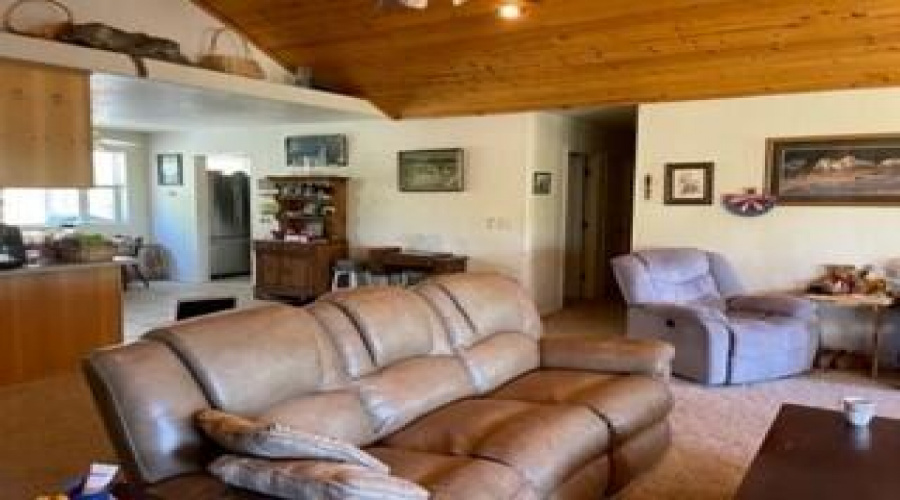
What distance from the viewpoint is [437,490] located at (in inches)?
77.7

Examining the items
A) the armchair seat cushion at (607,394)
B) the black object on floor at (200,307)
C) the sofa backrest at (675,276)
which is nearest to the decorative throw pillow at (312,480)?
the armchair seat cushion at (607,394)

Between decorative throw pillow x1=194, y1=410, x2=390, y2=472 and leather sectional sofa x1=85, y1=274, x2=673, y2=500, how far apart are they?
0.12 metres

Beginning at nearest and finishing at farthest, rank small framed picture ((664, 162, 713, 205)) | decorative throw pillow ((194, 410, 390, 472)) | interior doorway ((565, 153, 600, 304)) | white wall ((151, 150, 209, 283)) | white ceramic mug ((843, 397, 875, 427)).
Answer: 1. decorative throw pillow ((194, 410, 390, 472))
2. white ceramic mug ((843, 397, 875, 427))
3. small framed picture ((664, 162, 713, 205))
4. interior doorway ((565, 153, 600, 304))
5. white wall ((151, 150, 209, 283))

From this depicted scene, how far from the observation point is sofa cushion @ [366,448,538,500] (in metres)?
2.00

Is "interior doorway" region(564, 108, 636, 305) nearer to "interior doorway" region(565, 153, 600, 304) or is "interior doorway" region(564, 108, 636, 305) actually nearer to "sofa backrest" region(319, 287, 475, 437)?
"interior doorway" region(565, 153, 600, 304)

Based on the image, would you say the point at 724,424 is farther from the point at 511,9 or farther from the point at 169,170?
the point at 169,170

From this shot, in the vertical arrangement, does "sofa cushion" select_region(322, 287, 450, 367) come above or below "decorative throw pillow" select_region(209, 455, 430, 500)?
above

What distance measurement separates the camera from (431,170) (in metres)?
7.89

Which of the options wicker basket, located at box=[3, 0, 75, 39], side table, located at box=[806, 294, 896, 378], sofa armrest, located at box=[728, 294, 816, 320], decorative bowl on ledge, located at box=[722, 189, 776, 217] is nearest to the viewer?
side table, located at box=[806, 294, 896, 378]

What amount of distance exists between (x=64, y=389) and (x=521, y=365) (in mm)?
3397

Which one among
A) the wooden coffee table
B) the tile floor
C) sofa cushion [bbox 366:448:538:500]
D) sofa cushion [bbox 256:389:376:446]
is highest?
sofa cushion [bbox 256:389:376:446]

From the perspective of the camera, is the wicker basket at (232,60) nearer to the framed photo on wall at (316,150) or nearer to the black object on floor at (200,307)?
the framed photo on wall at (316,150)

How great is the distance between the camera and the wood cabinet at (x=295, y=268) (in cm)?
829

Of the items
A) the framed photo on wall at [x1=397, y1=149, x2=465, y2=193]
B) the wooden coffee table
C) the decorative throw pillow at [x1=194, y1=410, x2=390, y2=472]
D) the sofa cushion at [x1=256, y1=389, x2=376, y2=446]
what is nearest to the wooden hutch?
the framed photo on wall at [x1=397, y1=149, x2=465, y2=193]
